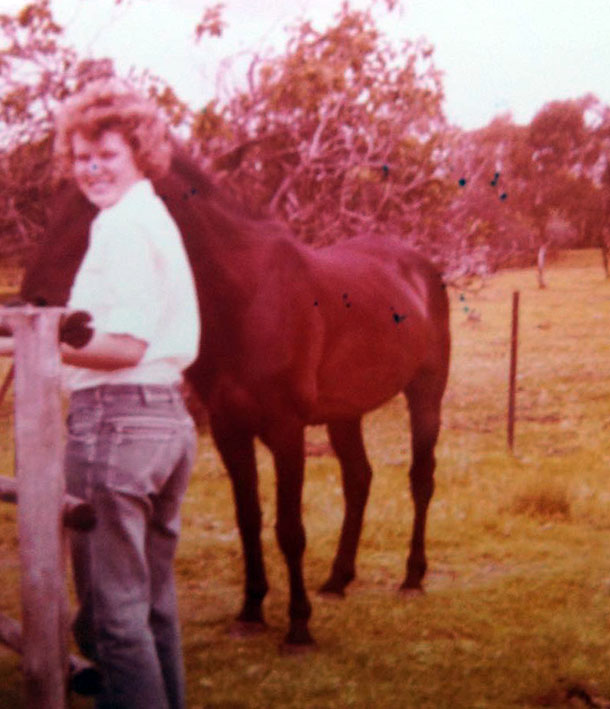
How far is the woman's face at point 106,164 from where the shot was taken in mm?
2027

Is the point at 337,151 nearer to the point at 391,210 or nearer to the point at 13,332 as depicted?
the point at 391,210

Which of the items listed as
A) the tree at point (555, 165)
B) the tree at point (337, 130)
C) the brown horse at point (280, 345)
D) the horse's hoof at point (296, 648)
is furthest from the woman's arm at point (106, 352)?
the tree at point (555, 165)

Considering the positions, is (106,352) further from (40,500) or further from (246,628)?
(246,628)

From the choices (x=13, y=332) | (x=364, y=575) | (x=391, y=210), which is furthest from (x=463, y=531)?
(x=13, y=332)

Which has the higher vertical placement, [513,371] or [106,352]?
[106,352]

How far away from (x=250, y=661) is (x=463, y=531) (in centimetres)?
161

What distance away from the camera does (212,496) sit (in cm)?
434

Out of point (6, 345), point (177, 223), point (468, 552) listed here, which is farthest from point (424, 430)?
point (6, 345)

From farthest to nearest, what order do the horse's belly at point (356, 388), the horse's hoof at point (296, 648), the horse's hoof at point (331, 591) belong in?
1. the horse's hoof at point (331, 591)
2. the horse's belly at point (356, 388)
3. the horse's hoof at point (296, 648)

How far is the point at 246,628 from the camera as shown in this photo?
3441 millimetres

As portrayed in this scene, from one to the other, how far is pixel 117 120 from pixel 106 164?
10cm

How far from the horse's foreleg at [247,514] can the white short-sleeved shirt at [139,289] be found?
1295 millimetres

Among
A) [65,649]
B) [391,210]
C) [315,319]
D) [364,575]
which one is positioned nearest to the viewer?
[65,649]

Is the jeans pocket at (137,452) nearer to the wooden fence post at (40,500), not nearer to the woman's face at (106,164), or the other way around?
the wooden fence post at (40,500)
